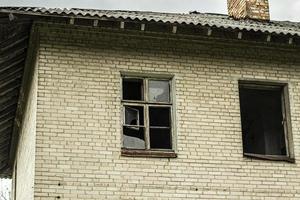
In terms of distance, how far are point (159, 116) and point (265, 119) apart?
10.1ft

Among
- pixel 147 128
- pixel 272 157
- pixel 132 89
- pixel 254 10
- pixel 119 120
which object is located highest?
pixel 254 10

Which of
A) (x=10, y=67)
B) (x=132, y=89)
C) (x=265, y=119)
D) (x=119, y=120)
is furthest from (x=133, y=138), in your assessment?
(x=265, y=119)

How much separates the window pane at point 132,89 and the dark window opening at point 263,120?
2.20 meters

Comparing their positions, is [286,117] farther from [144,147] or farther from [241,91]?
[144,147]

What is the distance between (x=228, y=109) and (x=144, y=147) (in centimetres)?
191

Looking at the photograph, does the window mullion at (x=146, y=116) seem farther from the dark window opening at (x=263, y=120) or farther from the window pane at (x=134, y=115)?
the dark window opening at (x=263, y=120)

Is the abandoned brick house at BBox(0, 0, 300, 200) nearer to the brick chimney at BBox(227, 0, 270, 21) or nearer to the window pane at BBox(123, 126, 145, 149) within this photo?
the window pane at BBox(123, 126, 145, 149)

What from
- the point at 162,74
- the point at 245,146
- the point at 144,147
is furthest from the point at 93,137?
the point at 245,146

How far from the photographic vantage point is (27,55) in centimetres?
1276

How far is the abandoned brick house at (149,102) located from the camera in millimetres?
11117

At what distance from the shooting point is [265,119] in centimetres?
1384

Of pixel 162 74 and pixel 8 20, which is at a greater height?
pixel 8 20

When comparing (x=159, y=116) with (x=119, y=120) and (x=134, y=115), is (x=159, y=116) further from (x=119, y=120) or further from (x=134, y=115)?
(x=119, y=120)

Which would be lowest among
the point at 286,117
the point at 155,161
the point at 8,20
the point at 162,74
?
the point at 155,161
